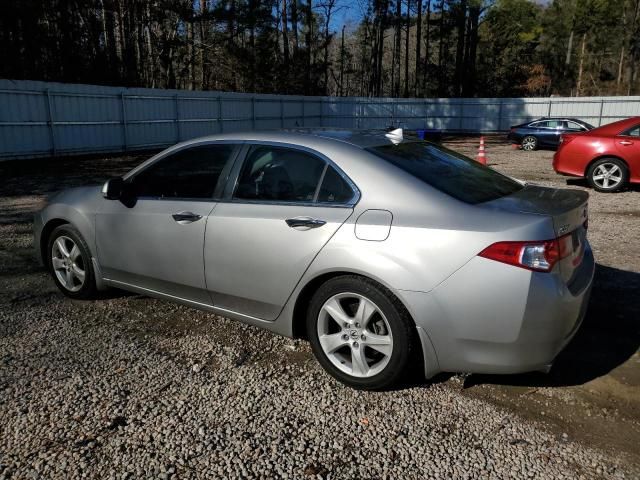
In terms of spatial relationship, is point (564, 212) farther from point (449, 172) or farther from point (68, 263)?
point (68, 263)

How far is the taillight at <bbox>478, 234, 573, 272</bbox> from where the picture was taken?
8.91ft

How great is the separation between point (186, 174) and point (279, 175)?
2.83ft

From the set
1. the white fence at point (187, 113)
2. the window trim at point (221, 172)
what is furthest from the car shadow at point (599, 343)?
the white fence at point (187, 113)

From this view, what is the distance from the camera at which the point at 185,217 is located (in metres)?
3.74

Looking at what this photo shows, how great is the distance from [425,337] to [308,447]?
837mm

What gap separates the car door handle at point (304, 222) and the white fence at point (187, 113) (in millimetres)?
12562

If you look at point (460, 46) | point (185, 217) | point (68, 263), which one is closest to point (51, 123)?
point (68, 263)

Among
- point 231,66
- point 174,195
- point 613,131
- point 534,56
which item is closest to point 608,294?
point 174,195

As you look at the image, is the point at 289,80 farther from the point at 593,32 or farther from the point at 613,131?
the point at 593,32

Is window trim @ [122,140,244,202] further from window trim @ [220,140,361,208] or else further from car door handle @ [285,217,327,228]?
car door handle @ [285,217,327,228]

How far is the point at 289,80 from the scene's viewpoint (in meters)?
41.2

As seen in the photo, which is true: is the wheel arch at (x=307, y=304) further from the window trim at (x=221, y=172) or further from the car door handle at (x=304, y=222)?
the window trim at (x=221, y=172)

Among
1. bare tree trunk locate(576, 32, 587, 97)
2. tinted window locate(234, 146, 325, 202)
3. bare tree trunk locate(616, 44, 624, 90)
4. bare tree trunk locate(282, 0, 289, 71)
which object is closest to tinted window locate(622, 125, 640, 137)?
tinted window locate(234, 146, 325, 202)

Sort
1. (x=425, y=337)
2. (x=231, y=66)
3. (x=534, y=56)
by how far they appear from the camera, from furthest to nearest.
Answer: (x=534, y=56) < (x=231, y=66) < (x=425, y=337)
